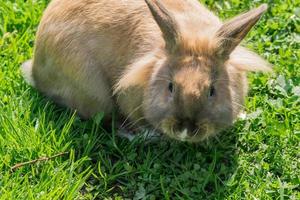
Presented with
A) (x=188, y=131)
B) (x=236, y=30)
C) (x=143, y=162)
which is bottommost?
(x=143, y=162)

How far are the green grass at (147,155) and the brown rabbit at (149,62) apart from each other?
230 millimetres

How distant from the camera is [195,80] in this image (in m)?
4.37

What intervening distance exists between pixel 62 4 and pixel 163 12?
3.53 feet

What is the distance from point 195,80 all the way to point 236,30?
16.7 inches

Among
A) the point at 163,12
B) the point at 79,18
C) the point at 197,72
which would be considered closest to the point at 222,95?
the point at 197,72

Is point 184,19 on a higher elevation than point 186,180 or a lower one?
higher

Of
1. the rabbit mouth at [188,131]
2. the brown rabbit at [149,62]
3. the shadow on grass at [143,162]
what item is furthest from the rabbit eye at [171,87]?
the shadow on grass at [143,162]

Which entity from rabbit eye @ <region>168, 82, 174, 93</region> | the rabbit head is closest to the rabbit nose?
the rabbit head

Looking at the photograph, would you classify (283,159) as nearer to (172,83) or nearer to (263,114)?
(263,114)

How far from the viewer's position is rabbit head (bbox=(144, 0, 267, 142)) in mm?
4352

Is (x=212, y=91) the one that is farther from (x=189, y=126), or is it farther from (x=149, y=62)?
(x=149, y=62)

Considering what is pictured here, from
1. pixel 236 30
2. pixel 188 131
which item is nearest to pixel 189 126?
pixel 188 131

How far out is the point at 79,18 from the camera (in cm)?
512

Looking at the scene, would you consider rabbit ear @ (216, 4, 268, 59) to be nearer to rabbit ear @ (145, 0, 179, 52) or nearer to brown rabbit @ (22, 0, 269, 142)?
brown rabbit @ (22, 0, 269, 142)
